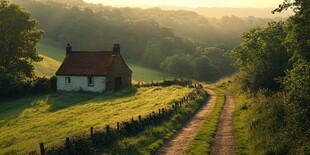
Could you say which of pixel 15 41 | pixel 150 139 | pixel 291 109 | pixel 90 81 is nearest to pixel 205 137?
pixel 150 139

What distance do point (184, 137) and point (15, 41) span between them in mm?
46378

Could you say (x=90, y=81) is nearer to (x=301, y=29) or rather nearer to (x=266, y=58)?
(x=266, y=58)

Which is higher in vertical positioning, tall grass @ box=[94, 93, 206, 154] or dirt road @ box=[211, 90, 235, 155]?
tall grass @ box=[94, 93, 206, 154]

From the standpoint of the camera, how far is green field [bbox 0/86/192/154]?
3205cm

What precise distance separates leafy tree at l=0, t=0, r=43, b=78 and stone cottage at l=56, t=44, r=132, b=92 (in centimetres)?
827

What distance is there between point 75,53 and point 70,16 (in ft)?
306

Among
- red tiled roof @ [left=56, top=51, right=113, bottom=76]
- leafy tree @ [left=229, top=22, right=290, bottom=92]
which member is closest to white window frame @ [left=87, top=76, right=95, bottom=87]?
red tiled roof @ [left=56, top=51, right=113, bottom=76]

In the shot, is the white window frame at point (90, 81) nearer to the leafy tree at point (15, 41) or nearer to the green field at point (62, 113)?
the green field at point (62, 113)

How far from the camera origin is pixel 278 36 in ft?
147

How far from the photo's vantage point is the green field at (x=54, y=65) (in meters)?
85.1

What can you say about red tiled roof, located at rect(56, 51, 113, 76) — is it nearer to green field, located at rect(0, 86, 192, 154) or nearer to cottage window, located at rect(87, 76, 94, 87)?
cottage window, located at rect(87, 76, 94, 87)

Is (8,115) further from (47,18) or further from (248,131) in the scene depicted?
(47,18)

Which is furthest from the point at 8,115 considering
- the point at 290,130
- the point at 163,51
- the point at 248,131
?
the point at 163,51

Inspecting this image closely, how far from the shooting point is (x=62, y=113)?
A: 42.3 m
